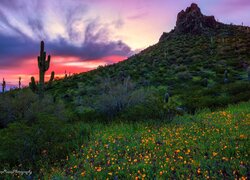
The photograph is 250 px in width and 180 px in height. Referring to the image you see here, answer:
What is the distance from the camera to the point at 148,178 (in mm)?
6422

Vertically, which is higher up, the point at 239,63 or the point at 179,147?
the point at 239,63

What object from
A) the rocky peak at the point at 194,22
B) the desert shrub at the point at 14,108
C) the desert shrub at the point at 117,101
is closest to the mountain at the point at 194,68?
the rocky peak at the point at 194,22

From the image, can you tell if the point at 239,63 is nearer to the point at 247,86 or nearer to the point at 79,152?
the point at 247,86

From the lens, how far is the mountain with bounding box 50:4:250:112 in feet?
66.4

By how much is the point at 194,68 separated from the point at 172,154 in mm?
29817

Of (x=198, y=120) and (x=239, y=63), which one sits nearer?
(x=198, y=120)

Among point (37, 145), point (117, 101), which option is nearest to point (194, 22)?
point (117, 101)

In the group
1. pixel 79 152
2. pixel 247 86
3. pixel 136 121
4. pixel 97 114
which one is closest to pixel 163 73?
pixel 247 86

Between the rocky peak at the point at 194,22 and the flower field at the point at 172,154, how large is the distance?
63.6m

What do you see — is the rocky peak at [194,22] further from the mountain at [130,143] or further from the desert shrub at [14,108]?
the desert shrub at [14,108]

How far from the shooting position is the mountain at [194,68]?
20234mm

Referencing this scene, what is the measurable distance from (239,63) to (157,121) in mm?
28162

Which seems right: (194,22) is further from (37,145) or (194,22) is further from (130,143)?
(37,145)

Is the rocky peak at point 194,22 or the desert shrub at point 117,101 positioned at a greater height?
the rocky peak at point 194,22
